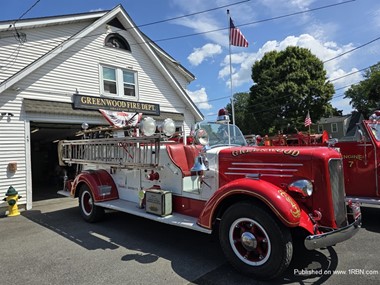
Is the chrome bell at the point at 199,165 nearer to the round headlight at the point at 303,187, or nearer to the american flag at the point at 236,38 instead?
the round headlight at the point at 303,187

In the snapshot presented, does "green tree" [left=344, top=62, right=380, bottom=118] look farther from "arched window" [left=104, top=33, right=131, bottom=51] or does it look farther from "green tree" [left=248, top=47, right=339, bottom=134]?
"arched window" [left=104, top=33, right=131, bottom=51]

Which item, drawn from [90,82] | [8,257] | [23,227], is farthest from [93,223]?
[90,82]

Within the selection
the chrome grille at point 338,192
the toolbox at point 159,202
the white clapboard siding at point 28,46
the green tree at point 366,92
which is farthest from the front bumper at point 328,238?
the green tree at point 366,92

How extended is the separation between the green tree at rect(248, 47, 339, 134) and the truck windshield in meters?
25.3

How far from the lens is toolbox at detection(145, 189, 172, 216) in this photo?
503cm

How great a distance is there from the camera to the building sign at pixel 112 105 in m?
10.2

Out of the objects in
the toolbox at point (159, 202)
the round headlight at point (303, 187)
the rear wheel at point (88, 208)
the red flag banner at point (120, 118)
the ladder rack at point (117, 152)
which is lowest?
the rear wheel at point (88, 208)

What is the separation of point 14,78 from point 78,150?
319 centimetres

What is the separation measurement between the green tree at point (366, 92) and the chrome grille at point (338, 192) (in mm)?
42369

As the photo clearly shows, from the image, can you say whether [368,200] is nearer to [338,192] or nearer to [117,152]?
[338,192]

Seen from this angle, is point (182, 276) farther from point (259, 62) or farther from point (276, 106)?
point (259, 62)

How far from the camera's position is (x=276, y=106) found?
29.9m

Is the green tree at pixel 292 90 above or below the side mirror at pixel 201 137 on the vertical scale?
above

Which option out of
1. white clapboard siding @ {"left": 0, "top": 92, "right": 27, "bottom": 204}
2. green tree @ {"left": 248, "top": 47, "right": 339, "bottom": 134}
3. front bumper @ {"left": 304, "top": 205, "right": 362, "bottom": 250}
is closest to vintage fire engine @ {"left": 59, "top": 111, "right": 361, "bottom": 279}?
front bumper @ {"left": 304, "top": 205, "right": 362, "bottom": 250}
